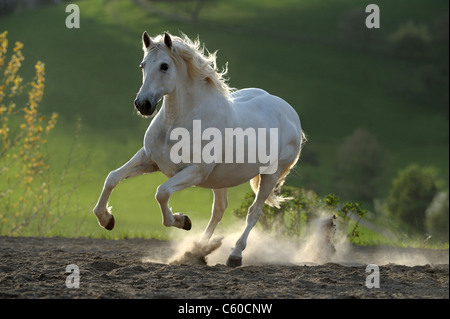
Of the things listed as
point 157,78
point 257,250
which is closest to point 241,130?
point 157,78

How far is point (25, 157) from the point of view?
8.11 metres

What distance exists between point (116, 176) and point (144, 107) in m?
0.82

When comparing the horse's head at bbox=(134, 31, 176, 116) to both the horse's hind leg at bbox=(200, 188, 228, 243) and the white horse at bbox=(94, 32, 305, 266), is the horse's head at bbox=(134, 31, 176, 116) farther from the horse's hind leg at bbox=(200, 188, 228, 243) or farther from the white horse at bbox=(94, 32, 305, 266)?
the horse's hind leg at bbox=(200, 188, 228, 243)

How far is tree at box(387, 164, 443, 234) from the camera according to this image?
11938 millimetres

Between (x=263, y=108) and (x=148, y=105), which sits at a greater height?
(x=263, y=108)

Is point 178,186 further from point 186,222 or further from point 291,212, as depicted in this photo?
point 291,212

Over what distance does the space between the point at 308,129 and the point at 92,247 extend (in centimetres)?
1396

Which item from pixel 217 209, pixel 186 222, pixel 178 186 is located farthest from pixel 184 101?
pixel 217 209

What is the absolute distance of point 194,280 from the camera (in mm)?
4527

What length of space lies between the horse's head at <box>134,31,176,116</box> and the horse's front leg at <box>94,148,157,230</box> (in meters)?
0.69

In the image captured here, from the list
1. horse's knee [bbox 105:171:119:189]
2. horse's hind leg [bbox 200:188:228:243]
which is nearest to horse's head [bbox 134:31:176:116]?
horse's knee [bbox 105:171:119:189]

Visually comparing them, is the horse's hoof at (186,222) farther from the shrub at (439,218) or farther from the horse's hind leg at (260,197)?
the shrub at (439,218)

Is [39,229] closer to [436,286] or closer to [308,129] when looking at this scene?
[436,286]

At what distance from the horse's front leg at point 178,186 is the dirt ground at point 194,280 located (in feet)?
1.29
